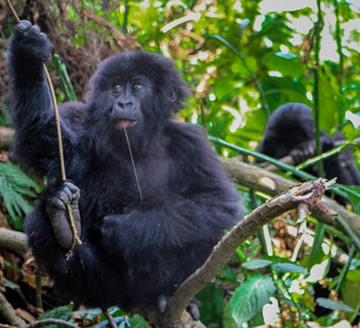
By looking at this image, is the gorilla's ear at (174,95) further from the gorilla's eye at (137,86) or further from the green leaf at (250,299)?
the green leaf at (250,299)

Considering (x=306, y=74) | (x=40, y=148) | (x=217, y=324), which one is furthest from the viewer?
(x=306, y=74)

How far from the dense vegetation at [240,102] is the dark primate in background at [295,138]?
0.51 feet

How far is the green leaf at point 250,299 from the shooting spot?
3.05 metres

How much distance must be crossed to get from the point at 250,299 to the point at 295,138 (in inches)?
133

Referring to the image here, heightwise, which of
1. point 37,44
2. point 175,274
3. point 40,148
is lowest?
point 175,274

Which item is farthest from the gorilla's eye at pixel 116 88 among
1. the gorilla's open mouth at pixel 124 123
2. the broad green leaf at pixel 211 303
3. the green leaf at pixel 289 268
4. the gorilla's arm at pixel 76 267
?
the broad green leaf at pixel 211 303

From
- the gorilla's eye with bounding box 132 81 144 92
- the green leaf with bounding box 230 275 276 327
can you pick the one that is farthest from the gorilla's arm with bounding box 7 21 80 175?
the green leaf with bounding box 230 275 276 327

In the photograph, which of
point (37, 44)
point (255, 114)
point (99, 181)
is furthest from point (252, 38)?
point (37, 44)

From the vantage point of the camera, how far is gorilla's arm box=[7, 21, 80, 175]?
8.18 ft

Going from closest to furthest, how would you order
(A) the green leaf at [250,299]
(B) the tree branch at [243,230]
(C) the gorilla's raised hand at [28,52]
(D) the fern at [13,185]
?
(B) the tree branch at [243,230] < (C) the gorilla's raised hand at [28,52] < (A) the green leaf at [250,299] < (D) the fern at [13,185]

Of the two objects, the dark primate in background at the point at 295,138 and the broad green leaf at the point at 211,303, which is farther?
the dark primate in background at the point at 295,138

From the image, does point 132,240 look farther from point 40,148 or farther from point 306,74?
point 306,74

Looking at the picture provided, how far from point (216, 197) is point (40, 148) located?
102 cm

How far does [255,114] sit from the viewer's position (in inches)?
236
